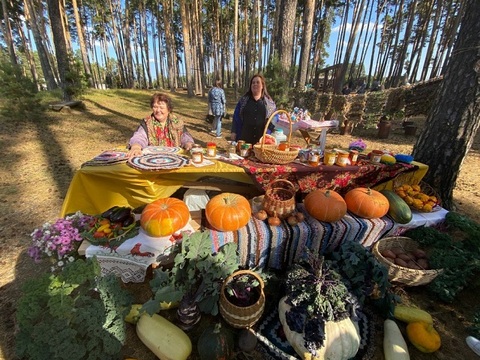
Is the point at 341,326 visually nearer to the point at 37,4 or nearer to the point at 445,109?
the point at 445,109

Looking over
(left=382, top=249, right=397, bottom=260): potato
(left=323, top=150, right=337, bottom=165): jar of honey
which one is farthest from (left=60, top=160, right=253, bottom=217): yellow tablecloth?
(left=382, top=249, right=397, bottom=260): potato

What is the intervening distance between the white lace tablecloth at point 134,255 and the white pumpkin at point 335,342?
1.33 m

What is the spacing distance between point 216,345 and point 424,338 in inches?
67.3

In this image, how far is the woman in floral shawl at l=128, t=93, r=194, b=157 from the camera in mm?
3012

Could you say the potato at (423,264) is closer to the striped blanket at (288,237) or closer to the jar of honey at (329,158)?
the striped blanket at (288,237)

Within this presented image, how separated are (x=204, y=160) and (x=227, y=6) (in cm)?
3042

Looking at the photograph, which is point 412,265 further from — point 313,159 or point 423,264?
point 313,159

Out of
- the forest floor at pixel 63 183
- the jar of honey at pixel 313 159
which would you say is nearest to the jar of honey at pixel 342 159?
the jar of honey at pixel 313 159

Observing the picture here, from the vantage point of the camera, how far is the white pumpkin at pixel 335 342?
64.8 inches

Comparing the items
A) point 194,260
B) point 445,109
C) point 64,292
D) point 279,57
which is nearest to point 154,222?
point 194,260

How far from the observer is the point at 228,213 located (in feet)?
7.53

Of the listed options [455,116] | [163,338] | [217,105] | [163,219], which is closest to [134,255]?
[163,219]

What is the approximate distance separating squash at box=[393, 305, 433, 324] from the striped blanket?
79 centimetres

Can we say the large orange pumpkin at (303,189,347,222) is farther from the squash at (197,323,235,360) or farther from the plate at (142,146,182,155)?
the plate at (142,146,182,155)
